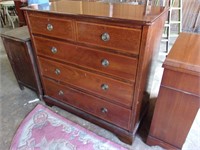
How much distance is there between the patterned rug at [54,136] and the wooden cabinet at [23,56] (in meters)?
0.39

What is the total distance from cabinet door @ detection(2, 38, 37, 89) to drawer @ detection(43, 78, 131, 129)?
0.92 ft

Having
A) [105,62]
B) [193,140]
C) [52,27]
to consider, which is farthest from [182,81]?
[52,27]

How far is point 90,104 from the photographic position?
55.4 inches

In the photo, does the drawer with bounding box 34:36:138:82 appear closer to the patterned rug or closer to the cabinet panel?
the cabinet panel

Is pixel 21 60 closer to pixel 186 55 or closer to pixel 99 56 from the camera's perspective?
pixel 99 56

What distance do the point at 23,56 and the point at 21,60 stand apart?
10 centimetres

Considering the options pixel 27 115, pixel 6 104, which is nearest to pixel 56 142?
pixel 27 115

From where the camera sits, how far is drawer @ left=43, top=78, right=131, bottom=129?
1270 millimetres

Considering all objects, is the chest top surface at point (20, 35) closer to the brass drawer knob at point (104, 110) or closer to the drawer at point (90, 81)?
the drawer at point (90, 81)

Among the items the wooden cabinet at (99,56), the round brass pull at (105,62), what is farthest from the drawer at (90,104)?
the round brass pull at (105,62)

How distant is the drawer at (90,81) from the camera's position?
1.15 m

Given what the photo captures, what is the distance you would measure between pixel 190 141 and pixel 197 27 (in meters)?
2.74

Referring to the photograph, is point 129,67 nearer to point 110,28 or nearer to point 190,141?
point 110,28

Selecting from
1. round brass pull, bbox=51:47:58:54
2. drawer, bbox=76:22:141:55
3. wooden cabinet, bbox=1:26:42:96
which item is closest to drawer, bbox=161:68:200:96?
drawer, bbox=76:22:141:55
